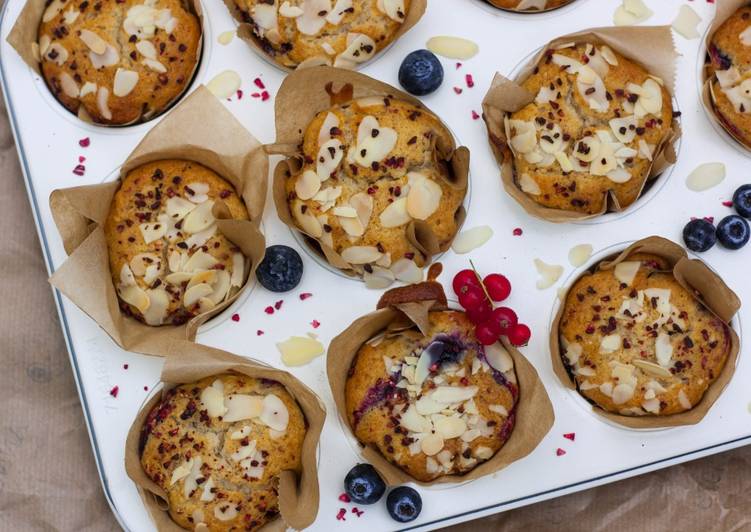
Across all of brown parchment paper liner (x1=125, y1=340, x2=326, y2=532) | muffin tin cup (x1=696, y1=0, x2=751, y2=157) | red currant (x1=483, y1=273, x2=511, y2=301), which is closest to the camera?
brown parchment paper liner (x1=125, y1=340, x2=326, y2=532)

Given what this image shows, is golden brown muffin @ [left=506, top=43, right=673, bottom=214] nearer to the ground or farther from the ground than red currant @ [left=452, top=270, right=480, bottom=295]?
farther from the ground

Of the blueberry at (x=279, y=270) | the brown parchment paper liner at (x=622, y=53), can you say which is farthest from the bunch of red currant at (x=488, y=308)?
the blueberry at (x=279, y=270)

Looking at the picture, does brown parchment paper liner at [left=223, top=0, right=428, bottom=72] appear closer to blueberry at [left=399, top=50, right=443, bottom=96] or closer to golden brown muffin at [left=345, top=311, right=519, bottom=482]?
blueberry at [left=399, top=50, right=443, bottom=96]

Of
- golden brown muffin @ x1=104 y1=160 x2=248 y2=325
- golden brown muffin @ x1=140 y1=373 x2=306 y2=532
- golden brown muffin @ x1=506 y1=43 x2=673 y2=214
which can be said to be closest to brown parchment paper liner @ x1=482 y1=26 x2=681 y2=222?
golden brown muffin @ x1=506 y1=43 x2=673 y2=214

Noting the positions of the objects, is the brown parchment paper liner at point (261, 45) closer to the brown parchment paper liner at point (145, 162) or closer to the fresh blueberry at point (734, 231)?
the brown parchment paper liner at point (145, 162)

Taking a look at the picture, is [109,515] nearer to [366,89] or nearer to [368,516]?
[368,516]

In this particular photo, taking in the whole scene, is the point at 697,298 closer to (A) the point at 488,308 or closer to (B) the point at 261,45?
(A) the point at 488,308
